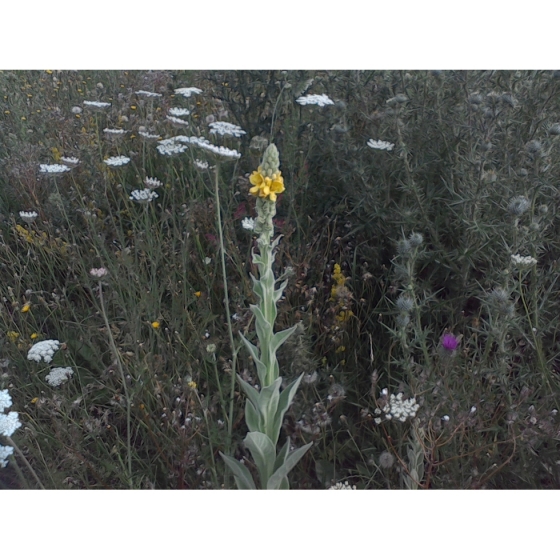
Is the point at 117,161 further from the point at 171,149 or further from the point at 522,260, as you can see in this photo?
the point at 522,260

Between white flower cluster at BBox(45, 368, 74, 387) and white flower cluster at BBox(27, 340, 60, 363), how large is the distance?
0.05 m

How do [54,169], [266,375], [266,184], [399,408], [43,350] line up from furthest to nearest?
[54,169], [43,350], [399,408], [266,375], [266,184]

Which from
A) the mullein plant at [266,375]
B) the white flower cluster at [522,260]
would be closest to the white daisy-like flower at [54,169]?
the mullein plant at [266,375]

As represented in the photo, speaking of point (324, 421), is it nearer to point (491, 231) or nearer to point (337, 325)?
point (337, 325)

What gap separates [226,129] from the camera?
5.78 feet

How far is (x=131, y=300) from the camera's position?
5.86 feet

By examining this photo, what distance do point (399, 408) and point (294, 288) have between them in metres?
0.52

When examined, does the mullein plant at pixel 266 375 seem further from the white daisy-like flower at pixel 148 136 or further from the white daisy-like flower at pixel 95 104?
the white daisy-like flower at pixel 95 104

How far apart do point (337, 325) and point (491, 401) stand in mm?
538

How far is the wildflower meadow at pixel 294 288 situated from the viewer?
1.61 metres

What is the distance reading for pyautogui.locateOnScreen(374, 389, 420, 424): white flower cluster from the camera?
1.57m

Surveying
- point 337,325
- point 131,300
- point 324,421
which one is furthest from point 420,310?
point 131,300

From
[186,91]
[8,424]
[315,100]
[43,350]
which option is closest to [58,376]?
[43,350]

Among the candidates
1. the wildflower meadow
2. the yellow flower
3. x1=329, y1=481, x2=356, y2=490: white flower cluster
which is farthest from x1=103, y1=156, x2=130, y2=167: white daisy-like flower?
x1=329, y1=481, x2=356, y2=490: white flower cluster
